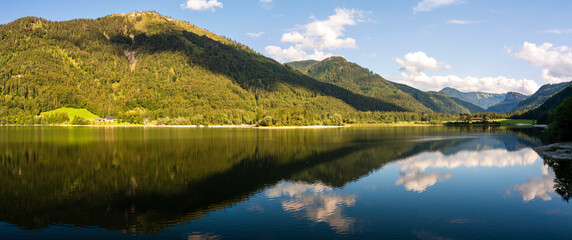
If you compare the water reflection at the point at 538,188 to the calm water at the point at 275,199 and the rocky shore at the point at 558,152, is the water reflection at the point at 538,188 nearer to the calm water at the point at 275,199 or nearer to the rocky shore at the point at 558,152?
the calm water at the point at 275,199

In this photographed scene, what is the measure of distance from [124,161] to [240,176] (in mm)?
19434

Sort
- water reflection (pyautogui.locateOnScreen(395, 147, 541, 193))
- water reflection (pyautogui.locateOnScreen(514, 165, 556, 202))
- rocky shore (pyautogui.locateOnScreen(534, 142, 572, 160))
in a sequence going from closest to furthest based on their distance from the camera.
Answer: water reflection (pyautogui.locateOnScreen(514, 165, 556, 202)), water reflection (pyautogui.locateOnScreen(395, 147, 541, 193)), rocky shore (pyautogui.locateOnScreen(534, 142, 572, 160))

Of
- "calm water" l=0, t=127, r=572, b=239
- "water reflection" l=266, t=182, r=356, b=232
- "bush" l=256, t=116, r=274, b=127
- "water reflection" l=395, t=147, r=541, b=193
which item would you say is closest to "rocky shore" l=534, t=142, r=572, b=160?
"water reflection" l=395, t=147, r=541, b=193

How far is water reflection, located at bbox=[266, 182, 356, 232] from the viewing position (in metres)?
21.3

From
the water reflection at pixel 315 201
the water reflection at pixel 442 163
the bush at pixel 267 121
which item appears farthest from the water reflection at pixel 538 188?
the bush at pixel 267 121

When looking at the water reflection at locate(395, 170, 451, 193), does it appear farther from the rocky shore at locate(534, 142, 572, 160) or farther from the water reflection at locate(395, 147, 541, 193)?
the rocky shore at locate(534, 142, 572, 160)

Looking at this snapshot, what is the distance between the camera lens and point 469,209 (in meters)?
24.6

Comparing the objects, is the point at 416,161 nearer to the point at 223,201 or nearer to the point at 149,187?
the point at 223,201

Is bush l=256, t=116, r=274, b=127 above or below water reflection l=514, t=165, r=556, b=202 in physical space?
above

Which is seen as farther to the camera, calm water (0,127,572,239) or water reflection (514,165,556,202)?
water reflection (514,165,556,202)

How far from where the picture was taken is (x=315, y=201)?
26156mm

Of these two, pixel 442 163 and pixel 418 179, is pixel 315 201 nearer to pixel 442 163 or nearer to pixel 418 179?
pixel 418 179

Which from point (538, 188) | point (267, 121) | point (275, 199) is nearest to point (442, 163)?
point (538, 188)

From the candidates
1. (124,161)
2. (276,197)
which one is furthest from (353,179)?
(124,161)
